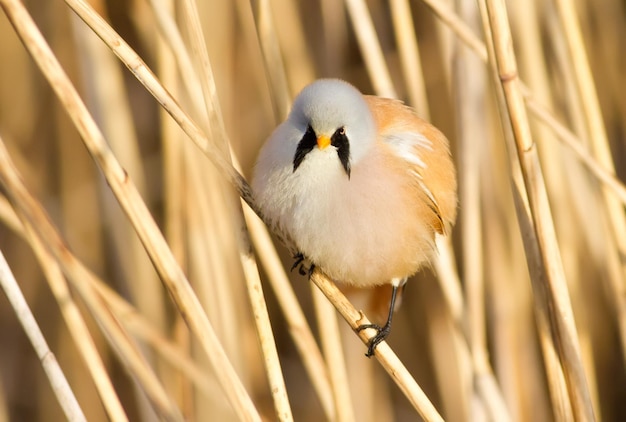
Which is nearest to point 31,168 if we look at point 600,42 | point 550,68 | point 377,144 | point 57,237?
point 57,237

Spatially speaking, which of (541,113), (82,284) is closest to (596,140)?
(541,113)

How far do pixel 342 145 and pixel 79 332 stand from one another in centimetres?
54

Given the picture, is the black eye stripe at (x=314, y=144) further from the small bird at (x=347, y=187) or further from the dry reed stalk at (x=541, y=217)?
the dry reed stalk at (x=541, y=217)

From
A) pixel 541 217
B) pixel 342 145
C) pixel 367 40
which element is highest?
pixel 367 40

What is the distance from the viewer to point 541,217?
4.07ft

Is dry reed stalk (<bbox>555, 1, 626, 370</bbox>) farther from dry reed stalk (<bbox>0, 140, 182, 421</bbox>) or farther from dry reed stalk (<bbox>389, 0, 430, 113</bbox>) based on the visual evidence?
dry reed stalk (<bbox>0, 140, 182, 421</bbox>)

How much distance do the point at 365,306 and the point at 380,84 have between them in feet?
1.63

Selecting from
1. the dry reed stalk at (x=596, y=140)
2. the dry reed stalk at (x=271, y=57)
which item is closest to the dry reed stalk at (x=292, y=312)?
the dry reed stalk at (x=271, y=57)

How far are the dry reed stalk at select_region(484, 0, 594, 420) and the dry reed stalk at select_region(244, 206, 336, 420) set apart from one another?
0.45m

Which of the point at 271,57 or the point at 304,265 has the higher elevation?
the point at 271,57

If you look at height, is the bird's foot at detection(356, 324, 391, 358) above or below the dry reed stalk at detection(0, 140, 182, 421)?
below

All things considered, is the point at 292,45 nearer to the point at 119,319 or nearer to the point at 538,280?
the point at 119,319

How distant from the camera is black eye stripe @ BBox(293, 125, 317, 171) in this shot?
1.30 m

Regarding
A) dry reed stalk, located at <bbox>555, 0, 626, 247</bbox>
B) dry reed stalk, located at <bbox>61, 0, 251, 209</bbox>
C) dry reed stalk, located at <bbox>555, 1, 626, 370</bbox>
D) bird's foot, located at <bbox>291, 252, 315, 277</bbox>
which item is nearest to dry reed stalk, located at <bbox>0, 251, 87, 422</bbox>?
dry reed stalk, located at <bbox>61, 0, 251, 209</bbox>
